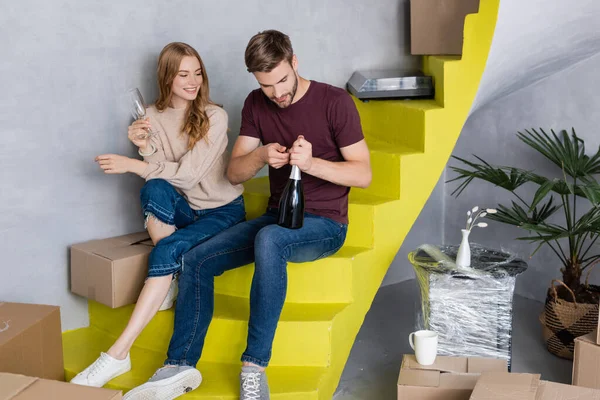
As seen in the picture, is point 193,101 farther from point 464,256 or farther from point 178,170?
point 464,256

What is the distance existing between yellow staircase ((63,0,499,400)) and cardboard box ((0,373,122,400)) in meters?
0.69

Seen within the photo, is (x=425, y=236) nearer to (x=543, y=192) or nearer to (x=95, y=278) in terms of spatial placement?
(x=543, y=192)

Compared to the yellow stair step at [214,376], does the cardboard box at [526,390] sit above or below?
above

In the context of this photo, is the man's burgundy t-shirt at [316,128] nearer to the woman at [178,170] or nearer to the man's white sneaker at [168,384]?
the woman at [178,170]

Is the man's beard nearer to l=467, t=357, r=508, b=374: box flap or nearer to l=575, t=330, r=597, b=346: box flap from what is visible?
l=467, t=357, r=508, b=374: box flap

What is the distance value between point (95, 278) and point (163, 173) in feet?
1.67

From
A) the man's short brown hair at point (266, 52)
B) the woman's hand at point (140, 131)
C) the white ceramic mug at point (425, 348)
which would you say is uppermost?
the man's short brown hair at point (266, 52)

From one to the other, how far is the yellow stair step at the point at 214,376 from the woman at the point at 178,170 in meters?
0.07

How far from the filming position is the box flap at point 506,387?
1.94 meters

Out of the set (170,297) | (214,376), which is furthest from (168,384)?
(170,297)

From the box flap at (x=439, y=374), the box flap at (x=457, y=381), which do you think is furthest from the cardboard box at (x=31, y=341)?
the box flap at (x=457, y=381)

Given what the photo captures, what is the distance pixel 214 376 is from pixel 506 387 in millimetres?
1060

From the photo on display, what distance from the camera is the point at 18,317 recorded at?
2516 mm

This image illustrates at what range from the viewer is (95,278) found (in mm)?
2801
